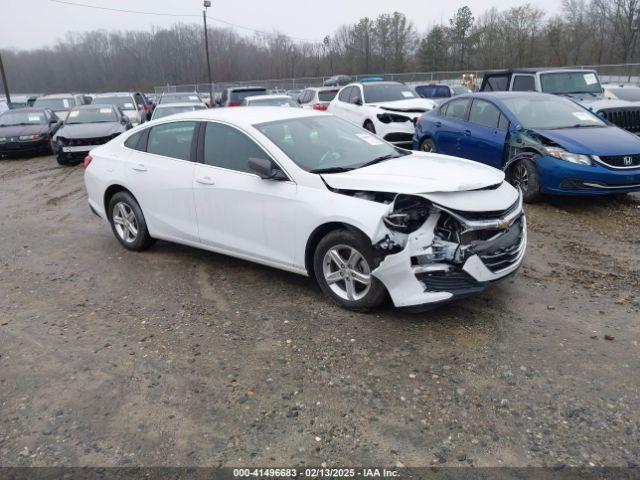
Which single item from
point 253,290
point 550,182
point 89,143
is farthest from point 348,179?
point 89,143

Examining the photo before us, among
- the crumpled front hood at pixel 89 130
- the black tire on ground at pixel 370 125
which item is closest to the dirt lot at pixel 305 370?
the black tire on ground at pixel 370 125

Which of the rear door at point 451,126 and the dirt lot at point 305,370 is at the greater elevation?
the rear door at point 451,126

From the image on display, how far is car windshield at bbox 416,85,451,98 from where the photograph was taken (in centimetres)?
2198

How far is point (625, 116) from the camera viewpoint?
9.84 m

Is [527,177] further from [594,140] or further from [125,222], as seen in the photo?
[125,222]

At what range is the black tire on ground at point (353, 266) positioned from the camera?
398 cm

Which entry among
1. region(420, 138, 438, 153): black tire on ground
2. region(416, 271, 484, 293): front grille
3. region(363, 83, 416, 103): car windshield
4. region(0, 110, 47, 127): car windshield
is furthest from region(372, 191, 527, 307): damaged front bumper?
region(0, 110, 47, 127): car windshield

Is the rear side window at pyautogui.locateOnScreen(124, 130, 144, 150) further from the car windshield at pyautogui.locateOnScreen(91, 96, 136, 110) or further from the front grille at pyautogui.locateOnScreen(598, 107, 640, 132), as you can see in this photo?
the car windshield at pyautogui.locateOnScreen(91, 96, 136, 110)

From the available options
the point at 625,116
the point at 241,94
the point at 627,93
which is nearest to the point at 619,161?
the point at 625,116

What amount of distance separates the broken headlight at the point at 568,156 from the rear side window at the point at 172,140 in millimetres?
4723

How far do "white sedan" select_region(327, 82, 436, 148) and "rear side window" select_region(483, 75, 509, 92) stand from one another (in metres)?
1.37

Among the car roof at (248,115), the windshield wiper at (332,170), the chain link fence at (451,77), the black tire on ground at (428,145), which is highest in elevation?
the chain link fence at (451,77)

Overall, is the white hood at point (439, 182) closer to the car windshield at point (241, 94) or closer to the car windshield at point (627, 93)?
the car windshield at point (627, 93)

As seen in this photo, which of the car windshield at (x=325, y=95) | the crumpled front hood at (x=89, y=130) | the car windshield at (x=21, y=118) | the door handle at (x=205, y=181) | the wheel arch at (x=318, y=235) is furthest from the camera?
the car windshield at (x=325, y=95)
